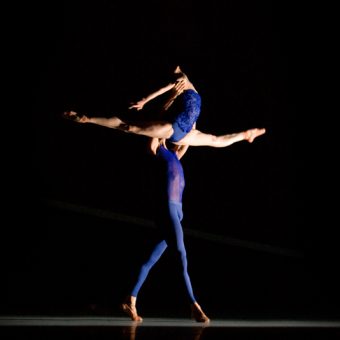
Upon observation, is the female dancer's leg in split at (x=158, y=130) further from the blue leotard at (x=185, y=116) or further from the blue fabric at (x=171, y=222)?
the blue fabric at (x=171, y=222)

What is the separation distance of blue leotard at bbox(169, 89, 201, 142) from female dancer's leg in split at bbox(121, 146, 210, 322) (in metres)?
0.13

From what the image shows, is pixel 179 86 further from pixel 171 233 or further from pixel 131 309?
pixel 131 309

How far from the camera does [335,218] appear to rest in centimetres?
467

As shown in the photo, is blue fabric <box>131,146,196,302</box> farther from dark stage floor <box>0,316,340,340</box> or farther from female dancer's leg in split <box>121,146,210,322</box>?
dark stage floor <box>0,316,340,340</box>

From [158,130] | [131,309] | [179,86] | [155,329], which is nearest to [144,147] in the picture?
[179,86]

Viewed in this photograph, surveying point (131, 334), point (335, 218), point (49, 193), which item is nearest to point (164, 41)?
point (49, 193)

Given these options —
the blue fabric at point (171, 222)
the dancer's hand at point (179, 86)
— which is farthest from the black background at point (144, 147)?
the dancer's hand at point (179, 86)

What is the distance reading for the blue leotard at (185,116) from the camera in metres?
2.46

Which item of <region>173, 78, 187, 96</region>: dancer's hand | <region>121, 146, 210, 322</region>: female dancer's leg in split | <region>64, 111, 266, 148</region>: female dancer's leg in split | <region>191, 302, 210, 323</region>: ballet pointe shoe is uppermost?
<region>173, 78, 187, 96</region>: dancer's hand

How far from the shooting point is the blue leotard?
2.46 meters

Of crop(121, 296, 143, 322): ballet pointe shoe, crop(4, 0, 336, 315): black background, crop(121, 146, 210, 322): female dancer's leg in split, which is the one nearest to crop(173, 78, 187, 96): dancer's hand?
crop(121, 146, 210, 322): female dancer's leg in split

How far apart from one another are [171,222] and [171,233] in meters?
0.05

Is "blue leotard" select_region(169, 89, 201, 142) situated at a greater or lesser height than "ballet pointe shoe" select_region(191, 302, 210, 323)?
greater

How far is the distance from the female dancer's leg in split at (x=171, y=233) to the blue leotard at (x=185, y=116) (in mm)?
132
